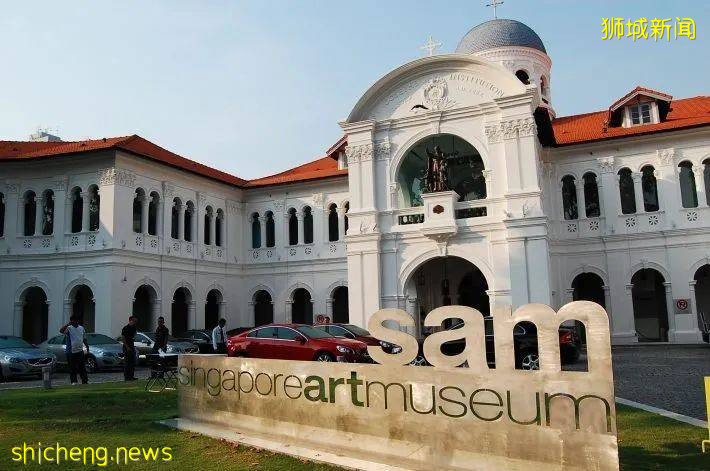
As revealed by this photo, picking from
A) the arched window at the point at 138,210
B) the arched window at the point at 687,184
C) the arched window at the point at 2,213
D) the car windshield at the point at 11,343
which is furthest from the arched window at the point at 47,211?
the arched window at the point at 687,184

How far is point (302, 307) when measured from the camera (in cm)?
3475

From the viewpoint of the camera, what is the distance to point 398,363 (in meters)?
7.64

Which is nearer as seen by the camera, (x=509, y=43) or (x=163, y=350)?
(x=163, y=350)

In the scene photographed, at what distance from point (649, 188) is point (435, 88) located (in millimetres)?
10867

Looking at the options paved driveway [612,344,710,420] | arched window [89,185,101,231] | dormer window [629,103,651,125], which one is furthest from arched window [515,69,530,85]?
arched window [89,185,101,231]

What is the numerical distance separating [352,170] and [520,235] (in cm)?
764

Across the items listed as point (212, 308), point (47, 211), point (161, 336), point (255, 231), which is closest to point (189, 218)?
point (255, 231)

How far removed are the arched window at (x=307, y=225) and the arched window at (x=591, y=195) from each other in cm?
1395

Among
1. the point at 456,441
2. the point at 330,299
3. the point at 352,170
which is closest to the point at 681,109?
the point at 352,170

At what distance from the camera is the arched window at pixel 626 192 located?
27547 mm

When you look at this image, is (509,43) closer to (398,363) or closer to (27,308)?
(27,308)

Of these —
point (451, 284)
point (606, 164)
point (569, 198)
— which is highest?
point (606, 164)

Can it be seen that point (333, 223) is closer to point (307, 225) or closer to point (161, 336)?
point (307, 225)

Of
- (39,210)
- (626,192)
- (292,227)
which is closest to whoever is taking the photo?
(626,192)
